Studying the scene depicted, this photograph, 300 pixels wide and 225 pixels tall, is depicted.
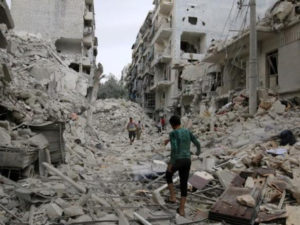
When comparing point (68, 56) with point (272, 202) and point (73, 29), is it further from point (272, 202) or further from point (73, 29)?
point (272, 202)

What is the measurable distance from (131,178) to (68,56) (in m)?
31.2

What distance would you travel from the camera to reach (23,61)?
2148 centimetres

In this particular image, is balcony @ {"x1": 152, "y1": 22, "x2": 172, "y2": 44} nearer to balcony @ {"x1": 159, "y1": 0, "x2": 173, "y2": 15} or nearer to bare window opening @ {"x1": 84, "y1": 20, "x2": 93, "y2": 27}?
balcony @ {"x1": 159, "y1": 0, "x2": 173, "y2": 15}

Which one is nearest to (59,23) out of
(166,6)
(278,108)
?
(166,6)

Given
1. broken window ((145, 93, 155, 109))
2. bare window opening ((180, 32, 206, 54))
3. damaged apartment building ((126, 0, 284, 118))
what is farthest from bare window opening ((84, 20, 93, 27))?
bare window opening ((180, 32, 206, 54))

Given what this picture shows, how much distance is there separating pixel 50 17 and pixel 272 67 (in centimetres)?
2873

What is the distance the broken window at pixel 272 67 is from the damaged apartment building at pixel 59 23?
22.9 metres

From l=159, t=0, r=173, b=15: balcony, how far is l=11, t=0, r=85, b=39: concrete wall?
9.87 meters

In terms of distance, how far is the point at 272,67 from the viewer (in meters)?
17.2

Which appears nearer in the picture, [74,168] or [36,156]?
[36,156]

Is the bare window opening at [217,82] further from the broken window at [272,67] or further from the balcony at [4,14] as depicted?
the balcony at [4,14]

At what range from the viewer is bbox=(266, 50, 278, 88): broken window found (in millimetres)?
16812

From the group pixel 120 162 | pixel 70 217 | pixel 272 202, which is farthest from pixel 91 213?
pixel 120 162

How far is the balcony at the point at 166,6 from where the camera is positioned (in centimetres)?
3478
